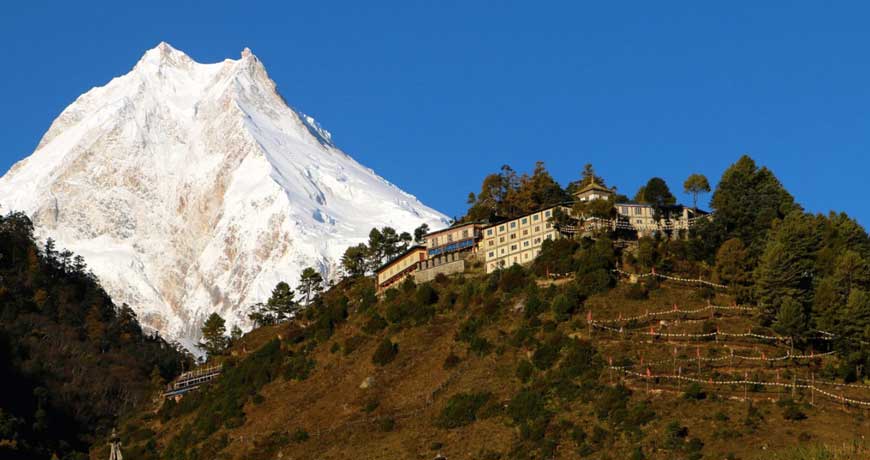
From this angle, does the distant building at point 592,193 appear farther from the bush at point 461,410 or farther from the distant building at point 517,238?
the bush at point 461,410

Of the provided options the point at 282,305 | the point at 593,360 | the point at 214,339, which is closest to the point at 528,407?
the point at 593,360

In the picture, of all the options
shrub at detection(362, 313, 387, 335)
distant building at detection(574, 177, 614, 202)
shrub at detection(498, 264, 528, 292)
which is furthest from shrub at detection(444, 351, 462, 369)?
distant building at detection(574, 177, 614, 202)

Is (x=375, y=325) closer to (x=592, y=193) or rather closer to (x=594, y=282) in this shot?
(x=594, y=282)

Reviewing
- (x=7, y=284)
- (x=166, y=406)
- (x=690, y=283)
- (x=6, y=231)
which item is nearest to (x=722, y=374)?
(x=690, y=283)

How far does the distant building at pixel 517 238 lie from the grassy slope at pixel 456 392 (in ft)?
18.4

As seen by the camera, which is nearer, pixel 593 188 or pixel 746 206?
pixel 746 206

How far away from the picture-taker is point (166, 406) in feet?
450

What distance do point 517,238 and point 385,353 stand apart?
18.7 metres

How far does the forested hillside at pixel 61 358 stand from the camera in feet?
434

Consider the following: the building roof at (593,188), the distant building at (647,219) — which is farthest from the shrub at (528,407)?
the building roof at (593,188)

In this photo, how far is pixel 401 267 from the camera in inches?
5502

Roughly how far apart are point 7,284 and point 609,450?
104 meters

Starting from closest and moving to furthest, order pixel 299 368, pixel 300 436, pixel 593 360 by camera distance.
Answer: pixel 593 360, pixel 300 436, pixel 299 368

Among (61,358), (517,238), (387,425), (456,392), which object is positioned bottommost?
(387,425)
